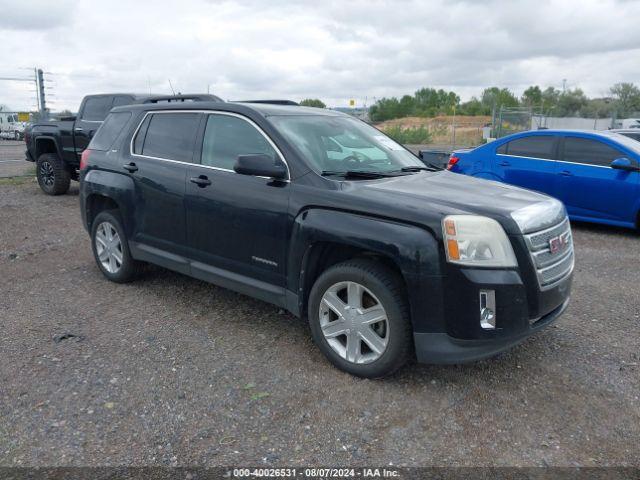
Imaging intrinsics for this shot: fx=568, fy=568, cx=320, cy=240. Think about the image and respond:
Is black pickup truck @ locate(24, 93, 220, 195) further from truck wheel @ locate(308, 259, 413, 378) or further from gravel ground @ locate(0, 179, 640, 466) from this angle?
truck wheel @ locate(308, 259, 413, 378)

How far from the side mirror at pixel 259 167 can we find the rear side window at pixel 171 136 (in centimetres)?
98

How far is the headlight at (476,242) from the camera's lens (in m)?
3.19

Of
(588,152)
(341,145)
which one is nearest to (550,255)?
(341,145)

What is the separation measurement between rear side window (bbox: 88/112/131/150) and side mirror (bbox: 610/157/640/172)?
6.20 m

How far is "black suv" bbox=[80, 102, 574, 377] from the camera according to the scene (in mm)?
3240

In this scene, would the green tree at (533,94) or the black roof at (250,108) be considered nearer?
the black roof at (250,108)

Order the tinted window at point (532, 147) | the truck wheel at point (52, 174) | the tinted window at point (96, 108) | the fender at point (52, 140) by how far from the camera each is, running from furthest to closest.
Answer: the truck wheel at point (52, 174)
the fender at point (52, 140)
the tinted window at point (96, 108)
the tinted window at point (532, 147)

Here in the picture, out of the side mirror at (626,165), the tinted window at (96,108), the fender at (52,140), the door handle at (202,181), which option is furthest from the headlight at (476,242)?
the fender at (52,140)

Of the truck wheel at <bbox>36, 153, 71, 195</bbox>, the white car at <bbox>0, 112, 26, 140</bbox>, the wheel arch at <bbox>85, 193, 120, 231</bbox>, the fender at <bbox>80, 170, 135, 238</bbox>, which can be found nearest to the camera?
the fender at <bbox>80, 170, 135, 238</bbox>

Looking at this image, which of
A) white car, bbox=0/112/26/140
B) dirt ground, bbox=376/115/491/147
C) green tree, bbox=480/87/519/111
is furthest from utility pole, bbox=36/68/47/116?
green tree, bbox=480/87/519/111

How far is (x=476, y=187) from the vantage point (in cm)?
398

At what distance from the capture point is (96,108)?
1062cm

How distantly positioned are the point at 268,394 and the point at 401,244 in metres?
1.22

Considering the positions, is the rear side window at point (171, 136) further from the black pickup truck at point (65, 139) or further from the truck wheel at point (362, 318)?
the black pickup truck at point (65, 139)
